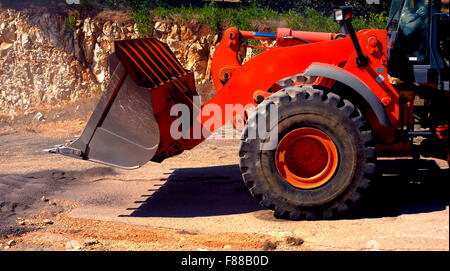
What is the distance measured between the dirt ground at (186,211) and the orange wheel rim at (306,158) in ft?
1.39

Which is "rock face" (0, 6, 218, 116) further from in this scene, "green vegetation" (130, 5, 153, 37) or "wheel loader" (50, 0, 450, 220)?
"wheel loader" (50, 0, 450, 220)

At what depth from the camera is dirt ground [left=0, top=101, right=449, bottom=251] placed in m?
4.61

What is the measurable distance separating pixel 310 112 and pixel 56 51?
38.5ft

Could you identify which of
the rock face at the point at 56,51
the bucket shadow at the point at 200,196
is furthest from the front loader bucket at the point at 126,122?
the rock face at the point at 56,51

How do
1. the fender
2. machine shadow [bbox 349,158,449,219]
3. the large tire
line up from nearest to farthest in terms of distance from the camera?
the large tire < the fender < machine shadow [bbox 349,158,449,219]

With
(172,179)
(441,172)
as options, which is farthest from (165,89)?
(441,172)

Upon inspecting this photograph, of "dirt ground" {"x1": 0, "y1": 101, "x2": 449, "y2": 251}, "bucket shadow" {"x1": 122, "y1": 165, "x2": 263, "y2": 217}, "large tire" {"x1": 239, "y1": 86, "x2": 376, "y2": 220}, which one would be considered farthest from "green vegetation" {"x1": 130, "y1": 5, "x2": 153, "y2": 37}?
"large tire" {"x1": 239, "y1": 86, "x2": 376, "y2": 220}

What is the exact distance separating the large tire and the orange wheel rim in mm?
39

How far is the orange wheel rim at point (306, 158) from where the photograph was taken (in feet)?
16.4

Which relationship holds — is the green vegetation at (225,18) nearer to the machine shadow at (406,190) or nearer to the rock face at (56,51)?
the rock face at (56,51)

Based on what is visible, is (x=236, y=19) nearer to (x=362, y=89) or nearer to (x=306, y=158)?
(x=362, y=89)

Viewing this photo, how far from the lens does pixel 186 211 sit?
5.75 meters

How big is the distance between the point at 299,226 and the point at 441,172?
2485mm

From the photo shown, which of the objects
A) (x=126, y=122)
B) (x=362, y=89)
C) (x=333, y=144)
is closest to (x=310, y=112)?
(x=333, y=144)
